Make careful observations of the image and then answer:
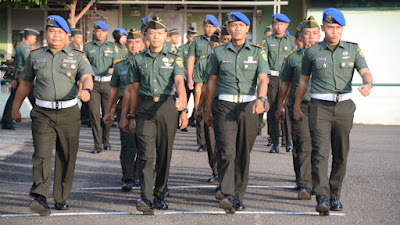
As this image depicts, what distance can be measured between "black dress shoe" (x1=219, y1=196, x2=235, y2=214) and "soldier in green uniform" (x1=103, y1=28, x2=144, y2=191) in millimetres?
1971

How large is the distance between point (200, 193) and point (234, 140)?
137 centimetres

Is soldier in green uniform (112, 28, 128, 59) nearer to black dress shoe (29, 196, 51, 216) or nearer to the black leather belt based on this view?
the black leather belt

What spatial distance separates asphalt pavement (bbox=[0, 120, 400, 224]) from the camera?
27.1 ft

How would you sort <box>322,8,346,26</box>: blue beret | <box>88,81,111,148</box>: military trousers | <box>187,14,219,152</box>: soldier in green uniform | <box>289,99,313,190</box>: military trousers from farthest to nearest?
1. <box>88,81,111,148</box>: military trousers
2. <box>187,14,219,152</box>: soldier in green uniform
3. <box>289,99,313,190</box>: military trousers
4. <box>322,8,346,26</box>: blue beret

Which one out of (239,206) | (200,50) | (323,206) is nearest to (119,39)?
(200,50)

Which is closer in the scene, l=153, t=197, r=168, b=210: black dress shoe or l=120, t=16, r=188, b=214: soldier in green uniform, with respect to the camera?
l=120, t=16, r=188, b=214: soldier in green uniform

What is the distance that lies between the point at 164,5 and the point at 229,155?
18506mm

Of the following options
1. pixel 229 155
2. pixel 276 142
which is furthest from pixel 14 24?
pixel 229 155

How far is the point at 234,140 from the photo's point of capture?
28.6ft

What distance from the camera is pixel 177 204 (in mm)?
9086

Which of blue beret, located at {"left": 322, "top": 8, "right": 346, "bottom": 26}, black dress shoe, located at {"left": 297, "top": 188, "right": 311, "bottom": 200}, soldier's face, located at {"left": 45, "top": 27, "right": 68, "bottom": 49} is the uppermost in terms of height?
blue beret, located at {"left": 322, "top": 8, "right": 346, "bottom": 26}

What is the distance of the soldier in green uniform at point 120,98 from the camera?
33.1 ft

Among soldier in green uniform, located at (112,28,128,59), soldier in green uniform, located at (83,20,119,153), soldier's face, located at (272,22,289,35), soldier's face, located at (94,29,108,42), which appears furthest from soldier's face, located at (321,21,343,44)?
soldier's face, located at (94,29,108,42)

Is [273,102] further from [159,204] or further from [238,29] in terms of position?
[159,204]
